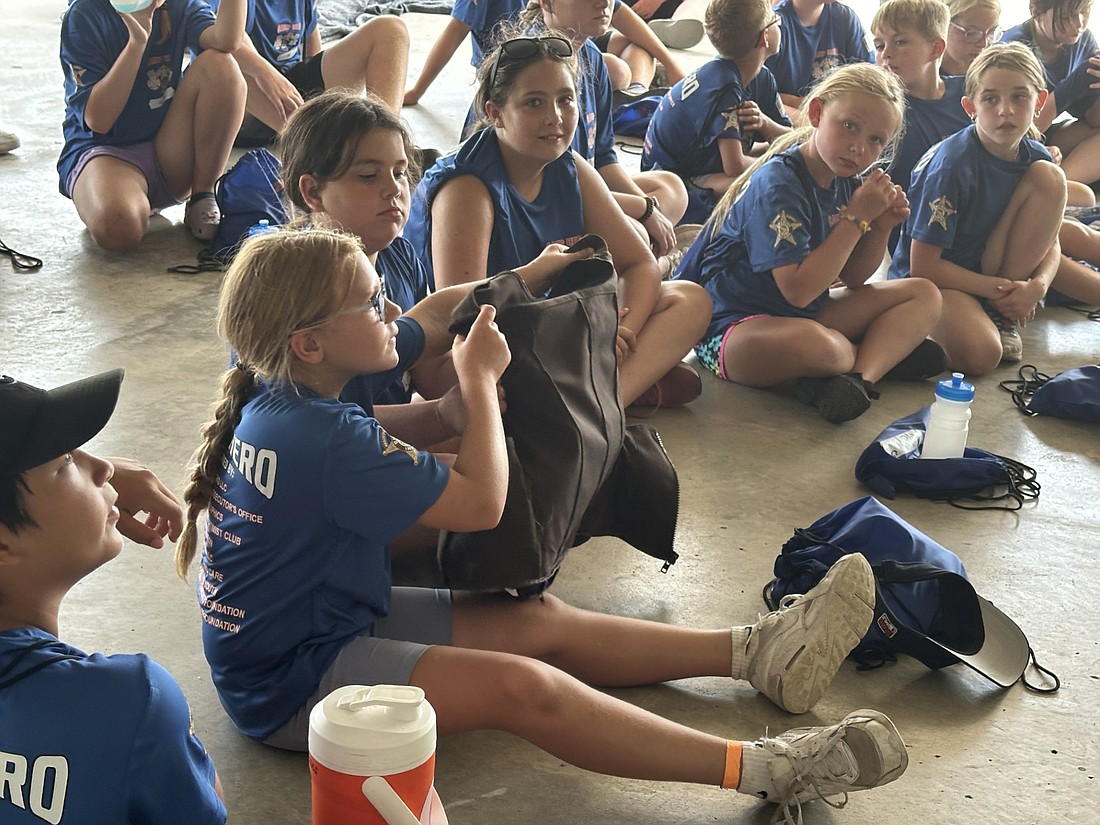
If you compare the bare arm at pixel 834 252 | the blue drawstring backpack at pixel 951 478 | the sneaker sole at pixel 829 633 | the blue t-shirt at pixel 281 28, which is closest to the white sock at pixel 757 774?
the sneaker sole at pixel 829 633

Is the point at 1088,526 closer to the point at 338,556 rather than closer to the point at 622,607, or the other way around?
the point at 622,607

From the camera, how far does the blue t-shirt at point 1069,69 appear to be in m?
5.09

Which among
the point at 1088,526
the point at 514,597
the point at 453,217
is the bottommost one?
the point at 1088,526

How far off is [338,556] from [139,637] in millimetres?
565

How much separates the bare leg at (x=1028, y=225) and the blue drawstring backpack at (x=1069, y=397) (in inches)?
17.5

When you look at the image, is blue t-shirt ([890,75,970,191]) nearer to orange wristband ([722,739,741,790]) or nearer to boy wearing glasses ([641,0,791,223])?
boy wearing glasses ([641,0,791,223])

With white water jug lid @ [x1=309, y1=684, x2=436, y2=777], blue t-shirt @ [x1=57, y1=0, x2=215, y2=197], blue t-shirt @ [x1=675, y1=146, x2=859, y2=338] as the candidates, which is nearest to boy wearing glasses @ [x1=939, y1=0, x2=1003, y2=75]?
blue t-shirt @ [x1=675, y1=146, x2=859, y2=338]

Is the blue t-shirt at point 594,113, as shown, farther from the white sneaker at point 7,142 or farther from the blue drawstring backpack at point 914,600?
the white sneaker at point 7,142

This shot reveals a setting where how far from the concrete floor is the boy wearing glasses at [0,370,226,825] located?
0.54m

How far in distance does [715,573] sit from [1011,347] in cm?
164

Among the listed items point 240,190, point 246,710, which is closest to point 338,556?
point 246,710

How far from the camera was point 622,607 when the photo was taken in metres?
2.32

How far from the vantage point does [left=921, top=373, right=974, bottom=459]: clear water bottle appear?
2.83 m

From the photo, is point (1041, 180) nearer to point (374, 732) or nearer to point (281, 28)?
point (281, 28)
